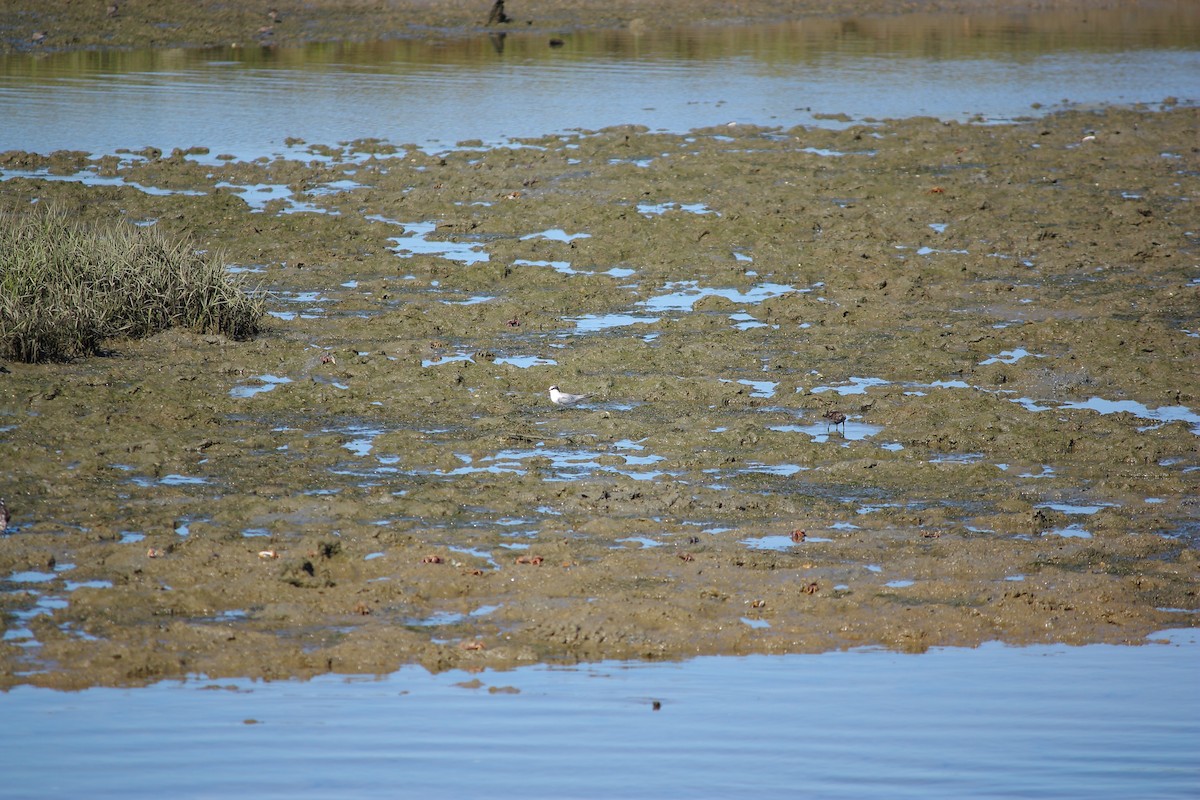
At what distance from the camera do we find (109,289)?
11797 millimetres

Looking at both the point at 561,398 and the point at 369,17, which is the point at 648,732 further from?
the point at 369,17

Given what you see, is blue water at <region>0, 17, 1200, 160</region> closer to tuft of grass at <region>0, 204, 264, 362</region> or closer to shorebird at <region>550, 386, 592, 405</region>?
tuft of grass at <region>0, 204, 264, 362</region>

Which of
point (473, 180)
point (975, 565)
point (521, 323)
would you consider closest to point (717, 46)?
point (473, 180)

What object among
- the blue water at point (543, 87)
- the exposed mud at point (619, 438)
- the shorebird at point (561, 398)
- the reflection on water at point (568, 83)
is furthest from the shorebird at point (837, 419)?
the blue water at point (543, 87)

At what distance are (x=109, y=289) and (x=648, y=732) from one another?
7.58 m

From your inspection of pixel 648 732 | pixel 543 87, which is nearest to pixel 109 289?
pixel 648 732

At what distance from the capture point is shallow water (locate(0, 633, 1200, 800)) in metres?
5.53

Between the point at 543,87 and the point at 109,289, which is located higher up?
the point at 543,87

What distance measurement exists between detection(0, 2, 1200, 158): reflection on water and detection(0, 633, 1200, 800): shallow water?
1605 cm

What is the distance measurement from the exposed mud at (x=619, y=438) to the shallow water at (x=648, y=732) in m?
0.25

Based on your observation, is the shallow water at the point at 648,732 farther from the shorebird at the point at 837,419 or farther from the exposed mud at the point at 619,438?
the shorebird at the point at 837,419

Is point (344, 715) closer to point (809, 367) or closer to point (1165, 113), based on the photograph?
point (809, 367)

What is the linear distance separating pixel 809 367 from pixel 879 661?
493cm

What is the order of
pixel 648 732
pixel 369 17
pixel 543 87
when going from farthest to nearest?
pixel 369 17 < pixel 543 87 < pixel 648 732
